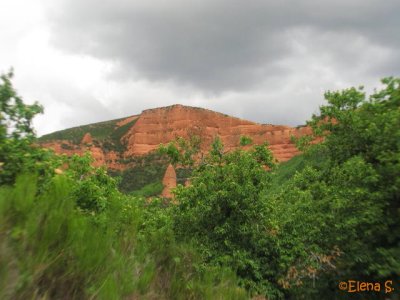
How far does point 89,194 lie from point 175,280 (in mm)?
6489

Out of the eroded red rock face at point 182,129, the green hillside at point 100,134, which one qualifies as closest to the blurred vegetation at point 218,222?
the eroded red rock face at point 182,129

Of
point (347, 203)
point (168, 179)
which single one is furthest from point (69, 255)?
point (168, 179)

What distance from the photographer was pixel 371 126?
441 inches

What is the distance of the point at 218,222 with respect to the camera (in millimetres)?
15219

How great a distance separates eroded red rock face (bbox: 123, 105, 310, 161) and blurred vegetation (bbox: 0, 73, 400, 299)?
10158 centimetres

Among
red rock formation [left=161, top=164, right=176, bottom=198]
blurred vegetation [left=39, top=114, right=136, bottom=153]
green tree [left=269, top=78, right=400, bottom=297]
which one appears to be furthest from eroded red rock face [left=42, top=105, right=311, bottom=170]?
green tree [left=269, top=78, right=400, bottom=297]

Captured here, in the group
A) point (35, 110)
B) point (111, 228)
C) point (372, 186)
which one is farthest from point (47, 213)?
point (372, 186)

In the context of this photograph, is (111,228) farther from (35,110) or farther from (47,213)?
(35,110)

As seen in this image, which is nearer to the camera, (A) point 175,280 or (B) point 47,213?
(B) point 47,213

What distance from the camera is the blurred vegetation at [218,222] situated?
123 inches

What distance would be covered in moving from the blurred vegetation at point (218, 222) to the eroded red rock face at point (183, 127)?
333 ft

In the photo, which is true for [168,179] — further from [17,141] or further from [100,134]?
[17,141]

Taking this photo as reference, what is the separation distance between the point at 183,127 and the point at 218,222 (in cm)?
11330

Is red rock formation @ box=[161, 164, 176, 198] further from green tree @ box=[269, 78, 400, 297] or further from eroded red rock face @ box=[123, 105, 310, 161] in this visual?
green tree @ box=[269, 78, 400, 297]
